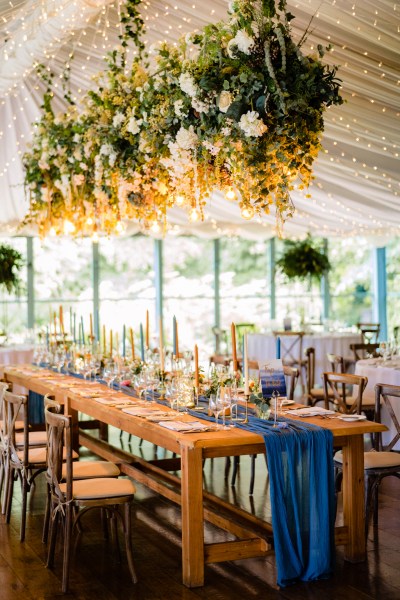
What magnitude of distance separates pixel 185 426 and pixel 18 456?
163 centimetres

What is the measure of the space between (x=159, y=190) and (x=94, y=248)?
273 inches

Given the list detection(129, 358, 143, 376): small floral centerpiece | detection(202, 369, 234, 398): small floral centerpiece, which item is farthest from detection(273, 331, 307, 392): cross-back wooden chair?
detection(202, 369, 234, 398): small floral centerpiece

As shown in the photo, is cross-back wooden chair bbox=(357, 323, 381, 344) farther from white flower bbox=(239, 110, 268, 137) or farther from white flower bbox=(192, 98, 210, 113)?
white flower bbox=(239, 110, 268, 137)

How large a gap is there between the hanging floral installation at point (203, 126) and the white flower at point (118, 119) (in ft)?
0.03

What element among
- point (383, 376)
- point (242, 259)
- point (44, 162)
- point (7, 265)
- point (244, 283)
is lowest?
point (383, 376)

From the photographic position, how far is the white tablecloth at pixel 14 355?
34.4 ft

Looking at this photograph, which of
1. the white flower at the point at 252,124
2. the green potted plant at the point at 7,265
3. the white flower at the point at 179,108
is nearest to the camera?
the white flower at the point at 252,124

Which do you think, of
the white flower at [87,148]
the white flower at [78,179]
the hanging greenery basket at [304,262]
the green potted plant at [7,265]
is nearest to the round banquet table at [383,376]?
the white flower at [78,179]

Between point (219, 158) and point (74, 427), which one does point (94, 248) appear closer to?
point (74, 427)

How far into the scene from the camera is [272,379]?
4.89m

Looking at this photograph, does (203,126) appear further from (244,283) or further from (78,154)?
(244,283)

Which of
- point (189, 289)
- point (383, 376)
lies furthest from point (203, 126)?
point (189, 289)

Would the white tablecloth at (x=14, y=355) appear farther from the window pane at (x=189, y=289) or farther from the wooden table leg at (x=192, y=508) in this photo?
the wooden table leg at (x=192, y=508)

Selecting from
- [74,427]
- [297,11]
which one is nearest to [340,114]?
[297,11]
